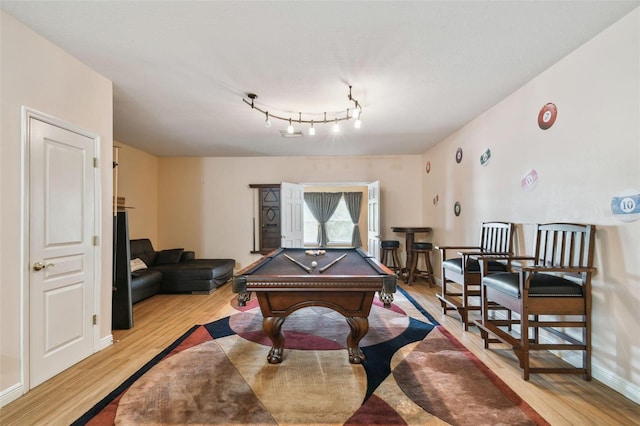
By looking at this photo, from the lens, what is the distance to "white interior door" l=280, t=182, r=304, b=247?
5.96 meters

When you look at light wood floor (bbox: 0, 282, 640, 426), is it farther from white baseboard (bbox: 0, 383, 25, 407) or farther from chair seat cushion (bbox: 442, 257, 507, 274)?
chair seat cushion (bbox: 442, 257, 507, 274)

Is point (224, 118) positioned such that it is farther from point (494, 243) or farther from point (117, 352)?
point (494, 243)

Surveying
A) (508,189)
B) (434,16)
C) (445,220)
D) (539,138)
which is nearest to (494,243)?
(508,189)

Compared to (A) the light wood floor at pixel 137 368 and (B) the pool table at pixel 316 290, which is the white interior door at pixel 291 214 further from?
(B) the pool table at pixel 316 290

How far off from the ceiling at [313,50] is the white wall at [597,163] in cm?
18

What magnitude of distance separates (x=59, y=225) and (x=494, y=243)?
4.21 meters

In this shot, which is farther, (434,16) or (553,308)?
(553,308)

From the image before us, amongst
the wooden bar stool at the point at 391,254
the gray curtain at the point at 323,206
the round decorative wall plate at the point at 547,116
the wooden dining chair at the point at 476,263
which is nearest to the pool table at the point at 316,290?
the wooden dining chair at the point at 476,263

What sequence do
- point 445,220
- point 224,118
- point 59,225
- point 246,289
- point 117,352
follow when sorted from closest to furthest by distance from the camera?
point 246,289
point 59,225
point 117,352
point 224,118
point 445,220

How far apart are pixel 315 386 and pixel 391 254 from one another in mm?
4324

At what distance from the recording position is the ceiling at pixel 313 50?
1.93 metres

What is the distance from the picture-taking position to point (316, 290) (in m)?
2.26

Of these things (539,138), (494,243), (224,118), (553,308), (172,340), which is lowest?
(172,340)

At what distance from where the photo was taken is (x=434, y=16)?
198 cm
